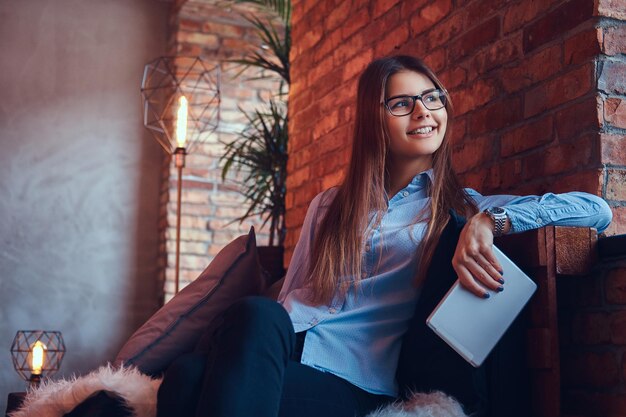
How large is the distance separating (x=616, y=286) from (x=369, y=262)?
59 centimetres

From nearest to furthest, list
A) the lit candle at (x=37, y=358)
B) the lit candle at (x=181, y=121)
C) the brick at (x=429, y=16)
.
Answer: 1. the brick at (x=429, y=16)
2. the lit candle at (x=37, y=358)
3. the lit candle at (x=181, y=121)

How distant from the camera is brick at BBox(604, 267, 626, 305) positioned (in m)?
1.58

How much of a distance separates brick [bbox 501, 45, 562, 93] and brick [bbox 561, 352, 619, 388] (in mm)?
687

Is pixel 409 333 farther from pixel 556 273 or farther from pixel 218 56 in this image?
pixel 218 56

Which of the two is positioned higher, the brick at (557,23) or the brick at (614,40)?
the brick at (557,23)

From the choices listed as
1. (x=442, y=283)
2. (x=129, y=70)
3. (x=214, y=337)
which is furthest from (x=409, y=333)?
(x=129, y=70)

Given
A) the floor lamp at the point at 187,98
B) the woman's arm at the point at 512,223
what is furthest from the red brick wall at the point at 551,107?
the floor lamp at the point at 187,98

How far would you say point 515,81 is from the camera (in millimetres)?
2088

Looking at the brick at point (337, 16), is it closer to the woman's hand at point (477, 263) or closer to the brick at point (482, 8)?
the brick at point (482, 8)

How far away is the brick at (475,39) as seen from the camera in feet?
7.20

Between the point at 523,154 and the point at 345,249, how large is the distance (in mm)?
522

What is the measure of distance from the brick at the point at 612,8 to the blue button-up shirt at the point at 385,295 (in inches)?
16.7

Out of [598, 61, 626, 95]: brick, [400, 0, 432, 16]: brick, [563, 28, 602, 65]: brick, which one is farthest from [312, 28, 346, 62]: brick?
[598, 61, 626, 95]: brick

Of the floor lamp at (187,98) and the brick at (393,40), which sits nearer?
the brick at (393,40)
